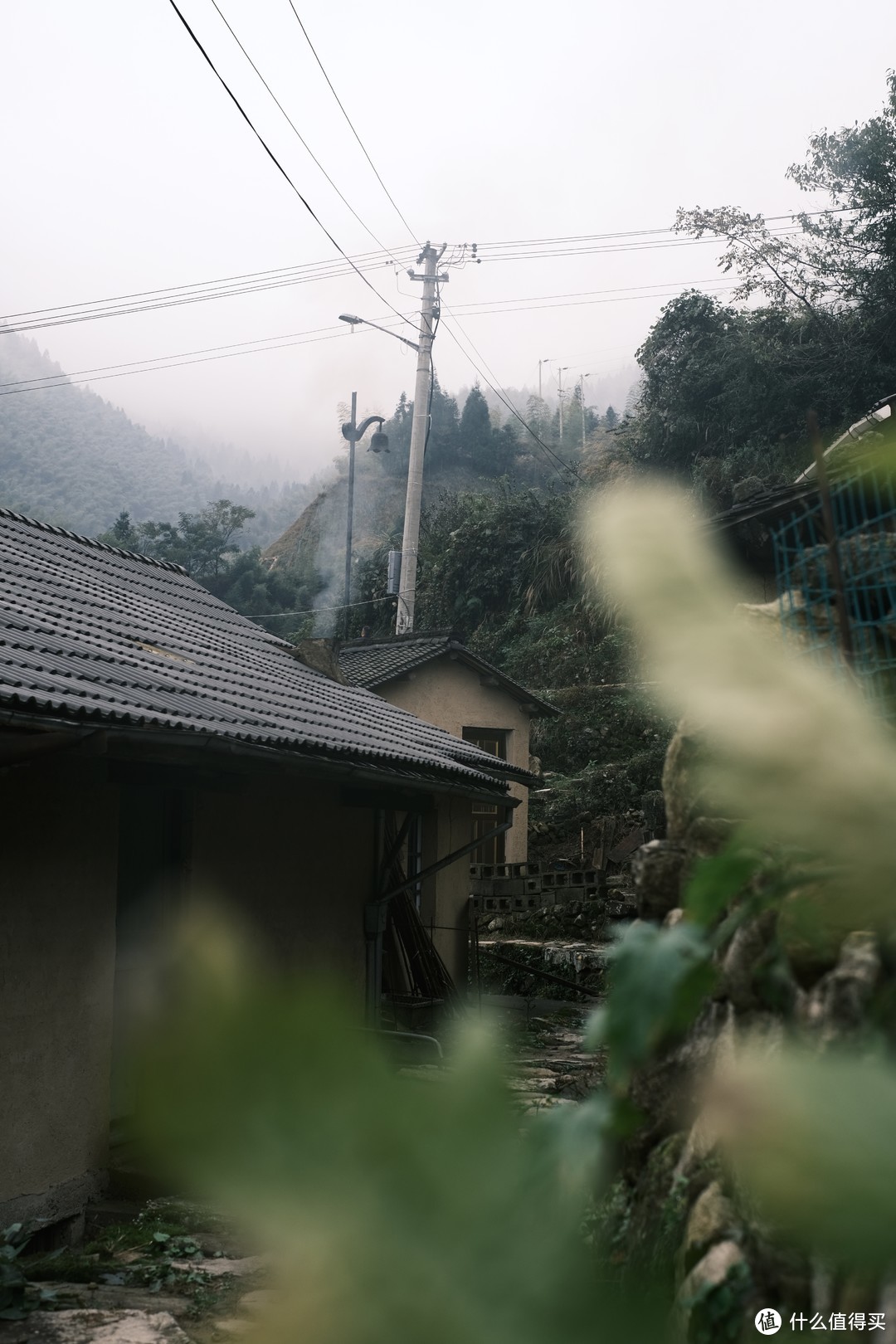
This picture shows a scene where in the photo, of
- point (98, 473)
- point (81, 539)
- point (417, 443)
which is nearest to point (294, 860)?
point (81, 539)

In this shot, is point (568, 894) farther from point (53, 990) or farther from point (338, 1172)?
point (338, 1172)

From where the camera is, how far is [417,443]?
1797cm

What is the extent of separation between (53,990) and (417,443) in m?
14.2

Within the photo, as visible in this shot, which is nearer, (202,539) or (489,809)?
(489,809)

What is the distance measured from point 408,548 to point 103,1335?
14.9m

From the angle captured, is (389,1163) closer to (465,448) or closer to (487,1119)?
(487,1119)

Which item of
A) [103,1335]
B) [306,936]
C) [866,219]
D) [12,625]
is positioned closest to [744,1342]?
[103,1335]

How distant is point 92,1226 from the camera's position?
16.4 feet

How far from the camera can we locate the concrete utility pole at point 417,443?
17.5 m

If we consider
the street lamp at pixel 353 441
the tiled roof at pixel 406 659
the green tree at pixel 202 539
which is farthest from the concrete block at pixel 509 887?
the green tree at pixel 202 539

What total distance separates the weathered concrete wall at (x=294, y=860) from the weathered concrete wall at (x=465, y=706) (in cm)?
798

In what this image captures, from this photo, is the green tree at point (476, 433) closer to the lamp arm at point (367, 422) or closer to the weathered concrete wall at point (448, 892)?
the lamp arm at point (367, 422)

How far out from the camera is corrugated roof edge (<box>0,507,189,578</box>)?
9336 millimetres

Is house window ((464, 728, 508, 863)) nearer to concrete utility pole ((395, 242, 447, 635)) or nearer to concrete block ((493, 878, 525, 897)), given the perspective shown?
concrete utility pole ((395, 242, 447, 635))
